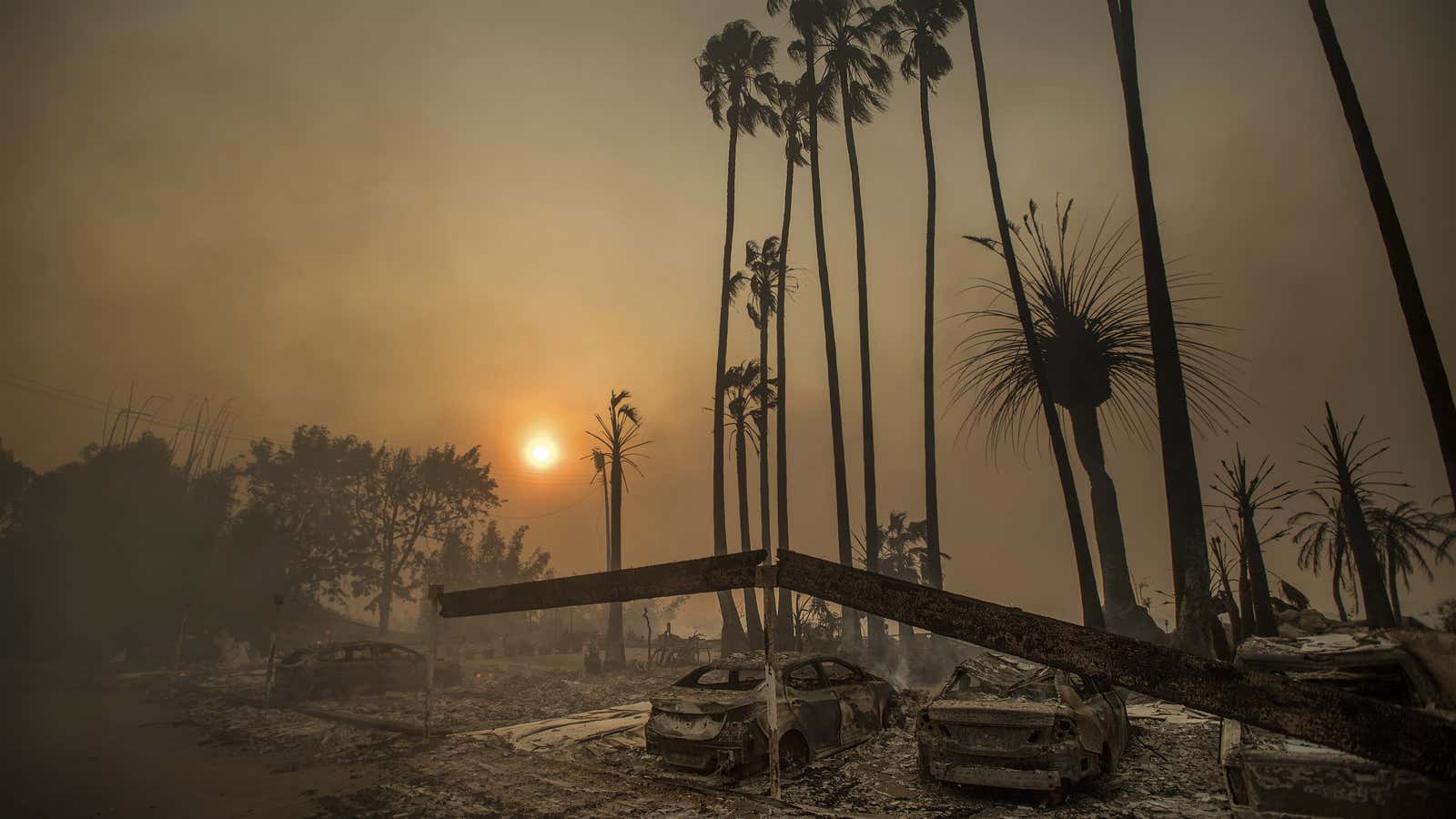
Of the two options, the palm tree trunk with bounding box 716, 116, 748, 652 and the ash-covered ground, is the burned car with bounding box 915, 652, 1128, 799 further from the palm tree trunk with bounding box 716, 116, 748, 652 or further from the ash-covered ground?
the palm tree trunk with bounding box 716, 116, 748, 652

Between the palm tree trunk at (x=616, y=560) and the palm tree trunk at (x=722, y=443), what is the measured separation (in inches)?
202

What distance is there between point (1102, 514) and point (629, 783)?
17.0 m

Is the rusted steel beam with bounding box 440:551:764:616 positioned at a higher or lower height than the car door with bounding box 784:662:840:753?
higher

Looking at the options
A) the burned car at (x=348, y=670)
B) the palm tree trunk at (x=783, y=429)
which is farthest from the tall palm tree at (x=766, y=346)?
the burned car at (x=348, y=670)

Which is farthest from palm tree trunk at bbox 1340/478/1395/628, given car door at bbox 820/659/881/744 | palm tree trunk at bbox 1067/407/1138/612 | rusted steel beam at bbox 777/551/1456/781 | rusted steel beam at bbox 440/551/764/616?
rusted steel beam at bbox 440/551/764/616

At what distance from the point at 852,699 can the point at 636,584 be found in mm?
4812

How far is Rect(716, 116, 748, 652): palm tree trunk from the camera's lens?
24969 millimetres

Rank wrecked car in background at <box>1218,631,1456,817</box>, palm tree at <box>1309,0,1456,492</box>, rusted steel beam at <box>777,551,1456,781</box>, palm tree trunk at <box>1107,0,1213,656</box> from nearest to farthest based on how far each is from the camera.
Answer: rusted steel beam at <box>777,551,1456,781</box>, wrecked car in background at <box>1218,631,1456,817</box>, palm tree at <box>1309,0,1456,492</box>, palm tree trunk at <box>1107,0,1213,656</box>

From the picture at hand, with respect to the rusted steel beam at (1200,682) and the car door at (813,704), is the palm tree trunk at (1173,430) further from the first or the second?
the rusted steel beam at (1200,682)

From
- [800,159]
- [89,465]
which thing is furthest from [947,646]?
[89,465]

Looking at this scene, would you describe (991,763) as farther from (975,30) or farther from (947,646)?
(975,30)

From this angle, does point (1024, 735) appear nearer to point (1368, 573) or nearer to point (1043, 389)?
point (1043, 389)

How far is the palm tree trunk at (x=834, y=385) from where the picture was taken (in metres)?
23.3

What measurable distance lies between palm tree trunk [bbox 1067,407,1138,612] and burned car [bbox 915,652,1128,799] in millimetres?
11739
